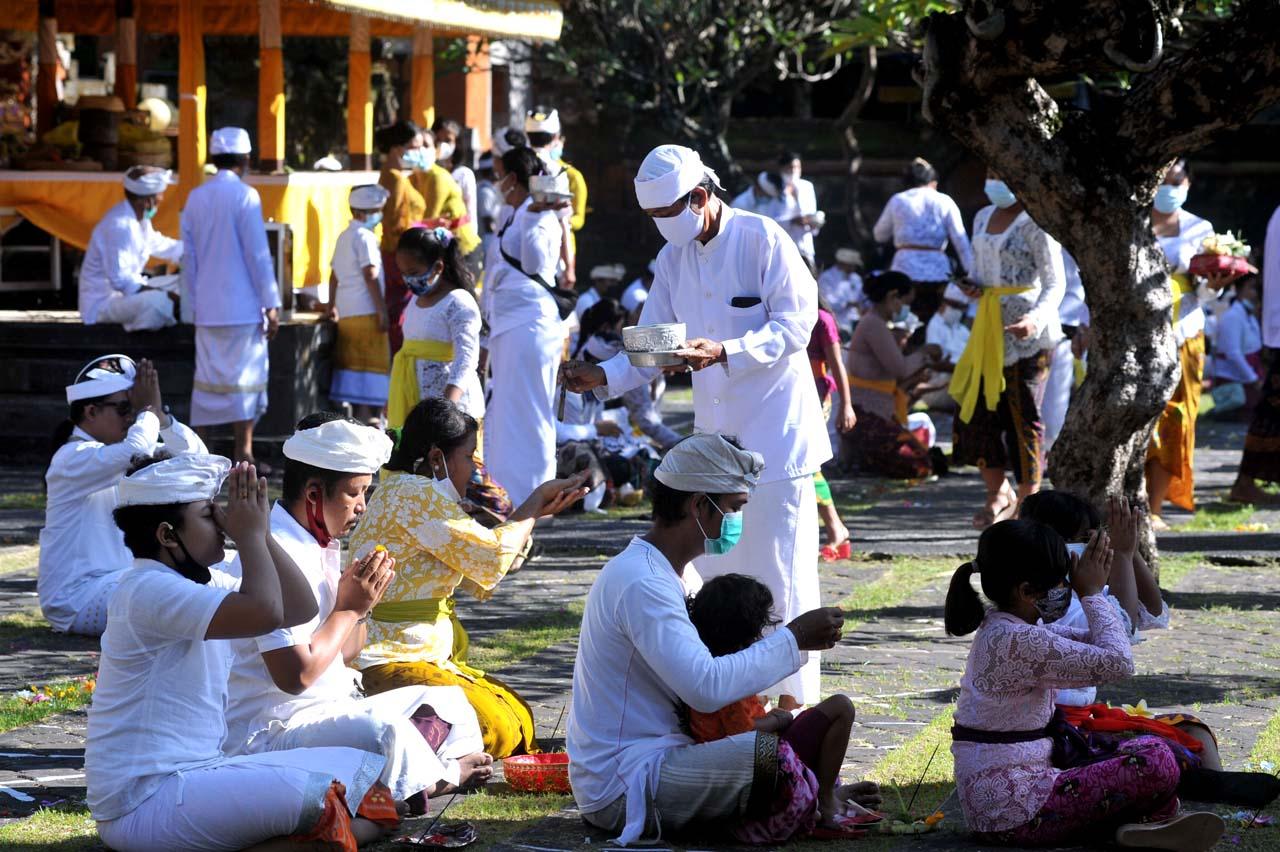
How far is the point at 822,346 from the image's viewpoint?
32.1 ft

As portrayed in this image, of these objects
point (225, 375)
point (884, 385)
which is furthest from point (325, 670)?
point (884, 385)

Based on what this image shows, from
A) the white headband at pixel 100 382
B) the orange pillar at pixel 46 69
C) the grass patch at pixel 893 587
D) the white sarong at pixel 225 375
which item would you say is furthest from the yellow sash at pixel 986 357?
the orange pillar at pixel 46 69

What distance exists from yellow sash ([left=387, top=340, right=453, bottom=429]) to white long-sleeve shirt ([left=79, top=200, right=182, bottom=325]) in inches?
157

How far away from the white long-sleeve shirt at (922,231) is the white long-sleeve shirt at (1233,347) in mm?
2395

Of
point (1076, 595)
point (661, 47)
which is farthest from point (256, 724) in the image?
point (661, 47)

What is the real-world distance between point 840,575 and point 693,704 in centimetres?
464

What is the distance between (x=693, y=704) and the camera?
4.90 metres

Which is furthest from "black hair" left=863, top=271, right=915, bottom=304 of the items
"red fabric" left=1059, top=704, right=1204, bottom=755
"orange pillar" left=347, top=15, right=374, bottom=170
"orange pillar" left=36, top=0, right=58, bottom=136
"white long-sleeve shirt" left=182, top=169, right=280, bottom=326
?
"orange pillar" left=36, top=0, right=58, bottom=136

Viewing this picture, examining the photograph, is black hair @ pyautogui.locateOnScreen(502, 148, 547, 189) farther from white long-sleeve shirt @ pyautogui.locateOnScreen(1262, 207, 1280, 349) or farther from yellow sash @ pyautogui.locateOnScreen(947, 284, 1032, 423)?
white long-sleeve shirt @ pyautogui.locateOnScreen(1262, 207, 1280, 349)

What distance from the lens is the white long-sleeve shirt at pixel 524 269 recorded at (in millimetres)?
10039

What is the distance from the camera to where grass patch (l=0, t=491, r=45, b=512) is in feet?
37.0

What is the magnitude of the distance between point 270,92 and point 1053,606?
1123 cm

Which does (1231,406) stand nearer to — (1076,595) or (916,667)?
(916,667)

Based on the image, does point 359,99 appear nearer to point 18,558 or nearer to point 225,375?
point 225,375
